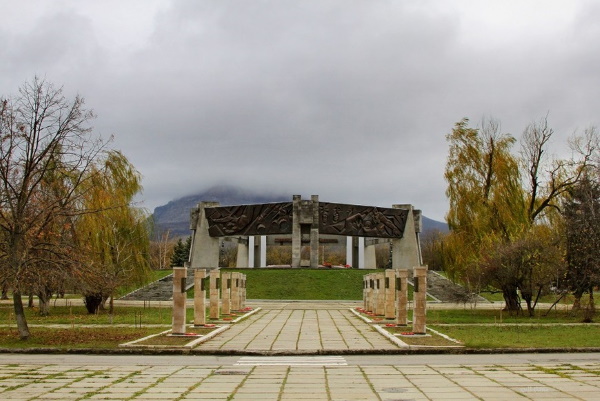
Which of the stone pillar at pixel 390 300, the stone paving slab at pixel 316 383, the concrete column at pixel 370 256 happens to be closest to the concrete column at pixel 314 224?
the concrete column at pixel 370 256

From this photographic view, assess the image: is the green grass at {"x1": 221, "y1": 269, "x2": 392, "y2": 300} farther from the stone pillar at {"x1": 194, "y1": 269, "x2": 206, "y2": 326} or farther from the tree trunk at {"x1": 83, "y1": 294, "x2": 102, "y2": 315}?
the stone pillar at {"x1": 194, "y1": 269, "x2": 206, "y2": 326}

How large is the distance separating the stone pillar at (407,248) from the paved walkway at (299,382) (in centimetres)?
4085

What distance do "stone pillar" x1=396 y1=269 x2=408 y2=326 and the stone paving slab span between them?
25.1 ft

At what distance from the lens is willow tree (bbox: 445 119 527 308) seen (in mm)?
28969

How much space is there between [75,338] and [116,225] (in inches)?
591

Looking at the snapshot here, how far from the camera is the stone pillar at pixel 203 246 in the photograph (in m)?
51.9

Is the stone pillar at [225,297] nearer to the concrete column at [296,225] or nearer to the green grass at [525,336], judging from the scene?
the green grass at [525,336]

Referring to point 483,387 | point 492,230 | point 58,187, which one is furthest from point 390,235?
point 483,387

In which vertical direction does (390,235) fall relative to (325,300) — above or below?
above

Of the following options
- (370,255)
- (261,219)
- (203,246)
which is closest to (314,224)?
(261,219)

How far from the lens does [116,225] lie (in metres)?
30.1

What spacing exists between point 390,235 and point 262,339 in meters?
37.3

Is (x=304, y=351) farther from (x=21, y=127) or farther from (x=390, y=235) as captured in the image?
(x=390, y=235)

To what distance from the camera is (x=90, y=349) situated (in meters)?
13.1
